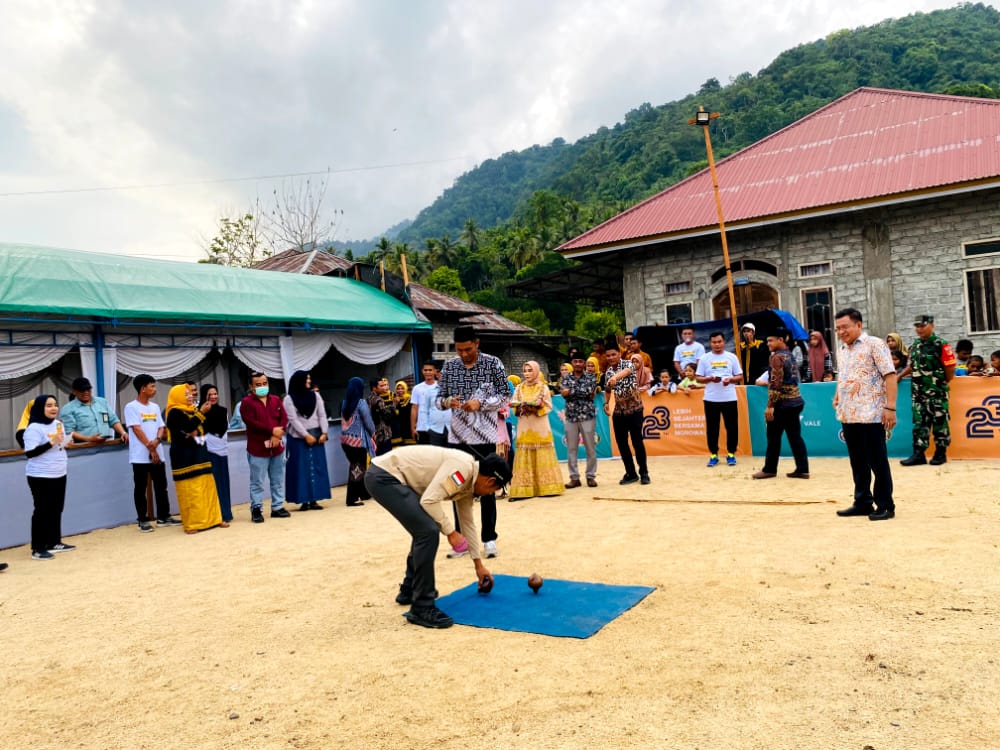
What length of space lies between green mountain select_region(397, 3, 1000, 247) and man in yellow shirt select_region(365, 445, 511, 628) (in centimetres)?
4660

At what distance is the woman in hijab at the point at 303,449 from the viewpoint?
9.91m

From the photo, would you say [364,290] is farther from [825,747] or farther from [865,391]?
[825,747]

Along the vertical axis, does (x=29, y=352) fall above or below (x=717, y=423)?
above

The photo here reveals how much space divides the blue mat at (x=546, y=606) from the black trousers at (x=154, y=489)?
5530 mm

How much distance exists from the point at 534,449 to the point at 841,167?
452 inches

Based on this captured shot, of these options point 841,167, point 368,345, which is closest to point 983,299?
point 841,167

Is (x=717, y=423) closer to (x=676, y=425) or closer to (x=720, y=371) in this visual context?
(x=720, y=371)

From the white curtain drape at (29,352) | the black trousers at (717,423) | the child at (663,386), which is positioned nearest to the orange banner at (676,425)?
the child at (663,386)

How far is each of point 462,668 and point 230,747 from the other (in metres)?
1.13

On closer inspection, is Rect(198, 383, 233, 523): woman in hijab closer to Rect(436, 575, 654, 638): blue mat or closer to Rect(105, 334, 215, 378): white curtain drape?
Rect(105, 334, 215, 378): white curtain drape

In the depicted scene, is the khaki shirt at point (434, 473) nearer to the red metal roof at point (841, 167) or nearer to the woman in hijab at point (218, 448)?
the woman in hijab at point (218, 448)

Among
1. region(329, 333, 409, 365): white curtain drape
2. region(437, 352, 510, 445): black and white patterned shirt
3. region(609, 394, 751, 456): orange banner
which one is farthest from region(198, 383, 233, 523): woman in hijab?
region(609, 394, 751, 456): orange banner

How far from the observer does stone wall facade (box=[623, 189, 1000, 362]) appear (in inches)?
587

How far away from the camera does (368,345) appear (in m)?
14.2
